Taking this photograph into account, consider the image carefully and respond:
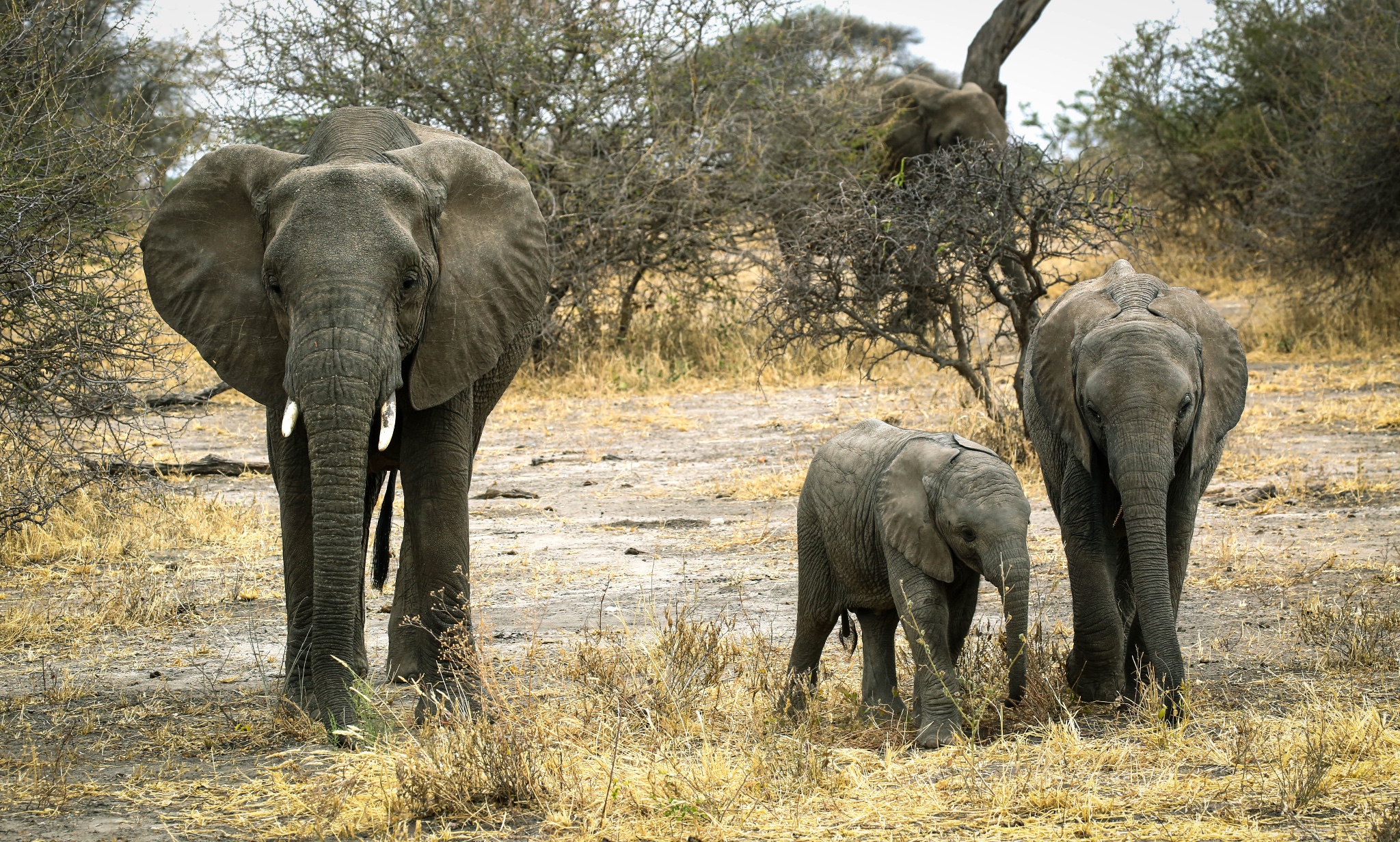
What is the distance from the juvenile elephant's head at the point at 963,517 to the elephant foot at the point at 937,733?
0.92ft

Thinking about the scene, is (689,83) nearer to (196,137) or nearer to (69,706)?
(196,137)

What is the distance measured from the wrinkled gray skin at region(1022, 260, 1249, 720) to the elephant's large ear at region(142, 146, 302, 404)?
297 cm

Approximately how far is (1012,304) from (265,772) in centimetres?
728

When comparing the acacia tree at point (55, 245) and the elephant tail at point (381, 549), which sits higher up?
the acacia tree at point (55, 245)

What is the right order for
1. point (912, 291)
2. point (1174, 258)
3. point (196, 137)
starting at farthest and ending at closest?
point (1174, 258)
point (196, 137)
point (912, 291)

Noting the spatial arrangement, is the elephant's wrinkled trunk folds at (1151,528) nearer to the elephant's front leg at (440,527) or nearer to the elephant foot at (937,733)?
the elephant foot at (937,733)

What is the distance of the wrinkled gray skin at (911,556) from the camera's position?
496cm

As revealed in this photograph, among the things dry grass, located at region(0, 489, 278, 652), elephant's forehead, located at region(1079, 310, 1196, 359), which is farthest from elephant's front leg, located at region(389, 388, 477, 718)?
elephant's forehead, located at region(1079, 310, 1196, 359)

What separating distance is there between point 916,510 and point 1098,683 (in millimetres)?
1029

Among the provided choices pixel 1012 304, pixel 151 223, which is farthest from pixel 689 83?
pixel 151 223

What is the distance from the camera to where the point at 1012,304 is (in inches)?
420

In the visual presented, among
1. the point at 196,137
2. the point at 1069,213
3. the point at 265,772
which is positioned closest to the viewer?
the point at 265,772

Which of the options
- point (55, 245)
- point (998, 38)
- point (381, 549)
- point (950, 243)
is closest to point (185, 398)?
point (55, 245)

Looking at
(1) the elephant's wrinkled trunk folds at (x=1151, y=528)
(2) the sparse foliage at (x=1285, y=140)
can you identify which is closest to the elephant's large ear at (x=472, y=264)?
(1) the elephant's wrinkled trunk folds at (x=1151, y=528)
